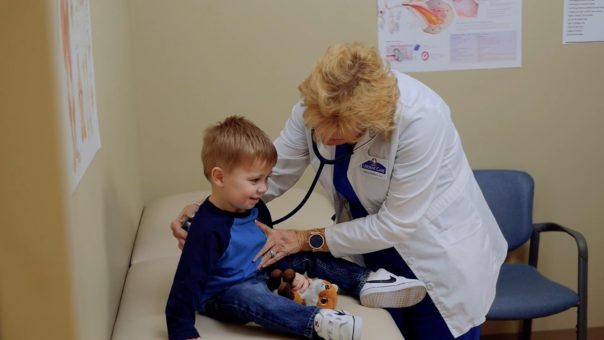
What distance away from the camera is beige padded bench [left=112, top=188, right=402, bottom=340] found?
1.95 metres

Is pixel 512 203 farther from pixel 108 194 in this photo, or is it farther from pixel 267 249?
pixel 108 194

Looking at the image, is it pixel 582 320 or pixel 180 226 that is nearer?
pixel 180 226

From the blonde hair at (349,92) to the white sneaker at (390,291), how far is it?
44 cm

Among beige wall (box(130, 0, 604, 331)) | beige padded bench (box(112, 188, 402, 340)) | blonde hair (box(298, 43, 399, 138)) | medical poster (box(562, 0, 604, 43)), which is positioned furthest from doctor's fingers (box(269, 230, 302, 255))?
medical poster (box(562, 0, 604, 43))

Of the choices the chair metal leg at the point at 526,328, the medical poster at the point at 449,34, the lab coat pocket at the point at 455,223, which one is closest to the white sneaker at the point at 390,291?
the lab coat pocket at the point at 455,223

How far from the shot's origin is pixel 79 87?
5.31 feet

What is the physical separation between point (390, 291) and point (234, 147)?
0.59 metres

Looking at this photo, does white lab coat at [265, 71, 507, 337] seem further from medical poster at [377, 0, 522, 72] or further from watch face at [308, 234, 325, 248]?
medical poster at [377, 0, 522, 72]

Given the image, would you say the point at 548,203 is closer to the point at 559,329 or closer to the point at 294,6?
the point at 559,329

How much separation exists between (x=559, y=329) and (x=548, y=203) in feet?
1.99

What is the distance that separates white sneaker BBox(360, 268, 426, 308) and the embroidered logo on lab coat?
0.28 metres

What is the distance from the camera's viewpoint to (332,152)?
219 centimetres

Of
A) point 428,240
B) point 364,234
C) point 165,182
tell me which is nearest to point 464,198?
point 428,240

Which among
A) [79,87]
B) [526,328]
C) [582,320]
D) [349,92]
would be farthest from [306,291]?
[526,328]
